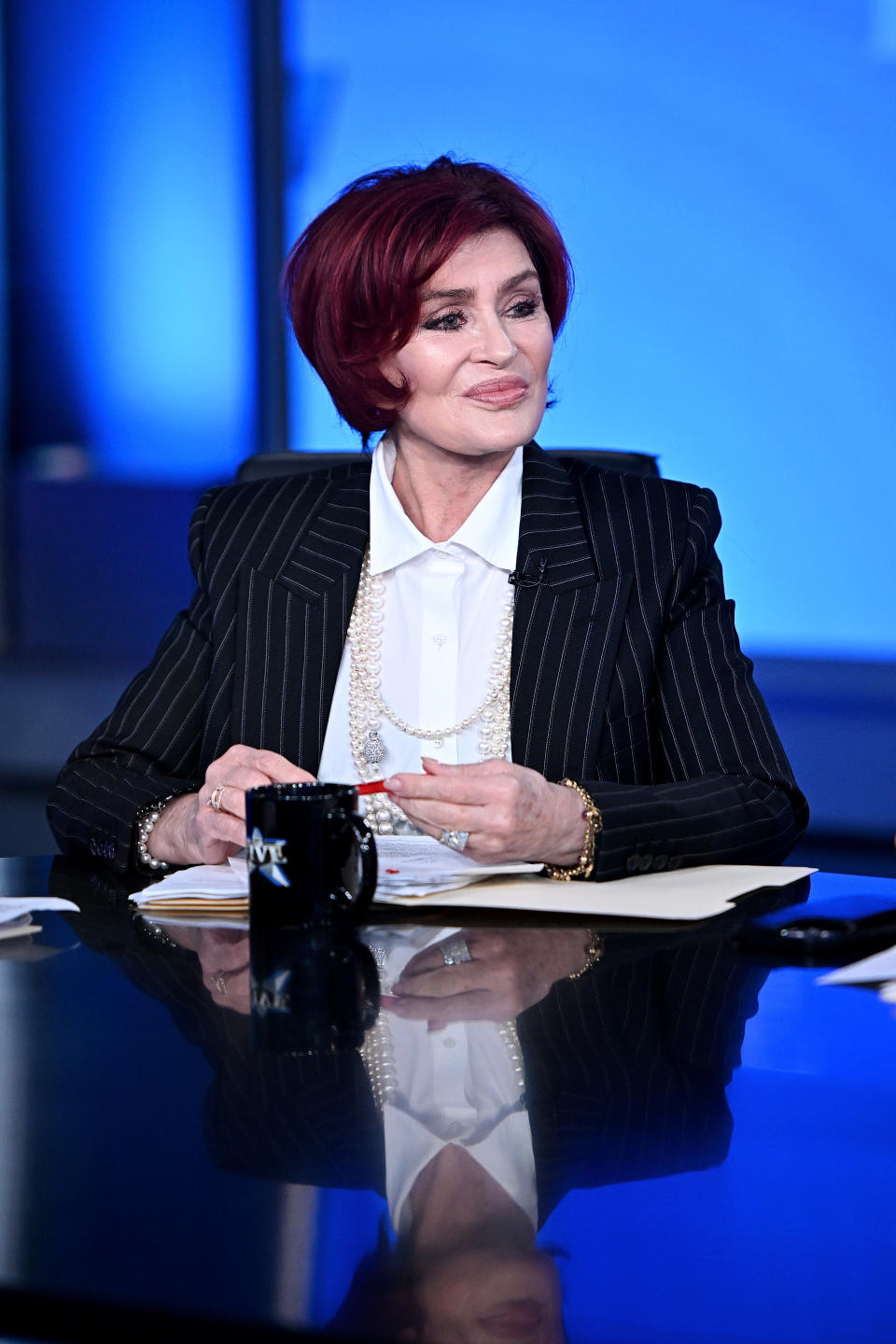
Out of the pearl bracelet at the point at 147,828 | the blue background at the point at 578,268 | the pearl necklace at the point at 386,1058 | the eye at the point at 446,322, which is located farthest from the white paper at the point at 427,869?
the blue background at the point at 578,268

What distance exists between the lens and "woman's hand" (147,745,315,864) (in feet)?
4.47

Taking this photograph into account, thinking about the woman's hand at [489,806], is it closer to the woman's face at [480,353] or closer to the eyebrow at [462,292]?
the woman's face at [480,353]

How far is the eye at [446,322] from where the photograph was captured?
1847mm

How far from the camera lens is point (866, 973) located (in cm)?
100

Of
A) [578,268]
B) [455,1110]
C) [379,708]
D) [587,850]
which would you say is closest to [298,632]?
[379,708]

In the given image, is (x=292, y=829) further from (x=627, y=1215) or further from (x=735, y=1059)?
(x=627, y=1215)

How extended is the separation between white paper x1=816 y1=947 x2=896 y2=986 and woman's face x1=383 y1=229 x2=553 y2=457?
3.09ft

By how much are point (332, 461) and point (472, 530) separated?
40 centimetres

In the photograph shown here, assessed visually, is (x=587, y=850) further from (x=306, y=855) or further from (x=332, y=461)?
(x=332, y=461)

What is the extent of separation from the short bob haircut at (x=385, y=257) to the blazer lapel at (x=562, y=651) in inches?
11.9

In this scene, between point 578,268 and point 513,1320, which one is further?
point 578,268

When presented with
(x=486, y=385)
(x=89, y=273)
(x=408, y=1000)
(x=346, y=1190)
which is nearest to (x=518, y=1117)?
(x=346, y=1190)

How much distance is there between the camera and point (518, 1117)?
743mm

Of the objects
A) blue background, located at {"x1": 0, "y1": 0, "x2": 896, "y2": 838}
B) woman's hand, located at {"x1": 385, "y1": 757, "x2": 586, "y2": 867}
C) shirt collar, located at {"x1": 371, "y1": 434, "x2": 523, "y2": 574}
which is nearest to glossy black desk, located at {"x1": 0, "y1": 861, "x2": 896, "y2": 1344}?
woman's hand, located at {"x1": 385, "y1": 757, "x2": 586, "y2": 867}
